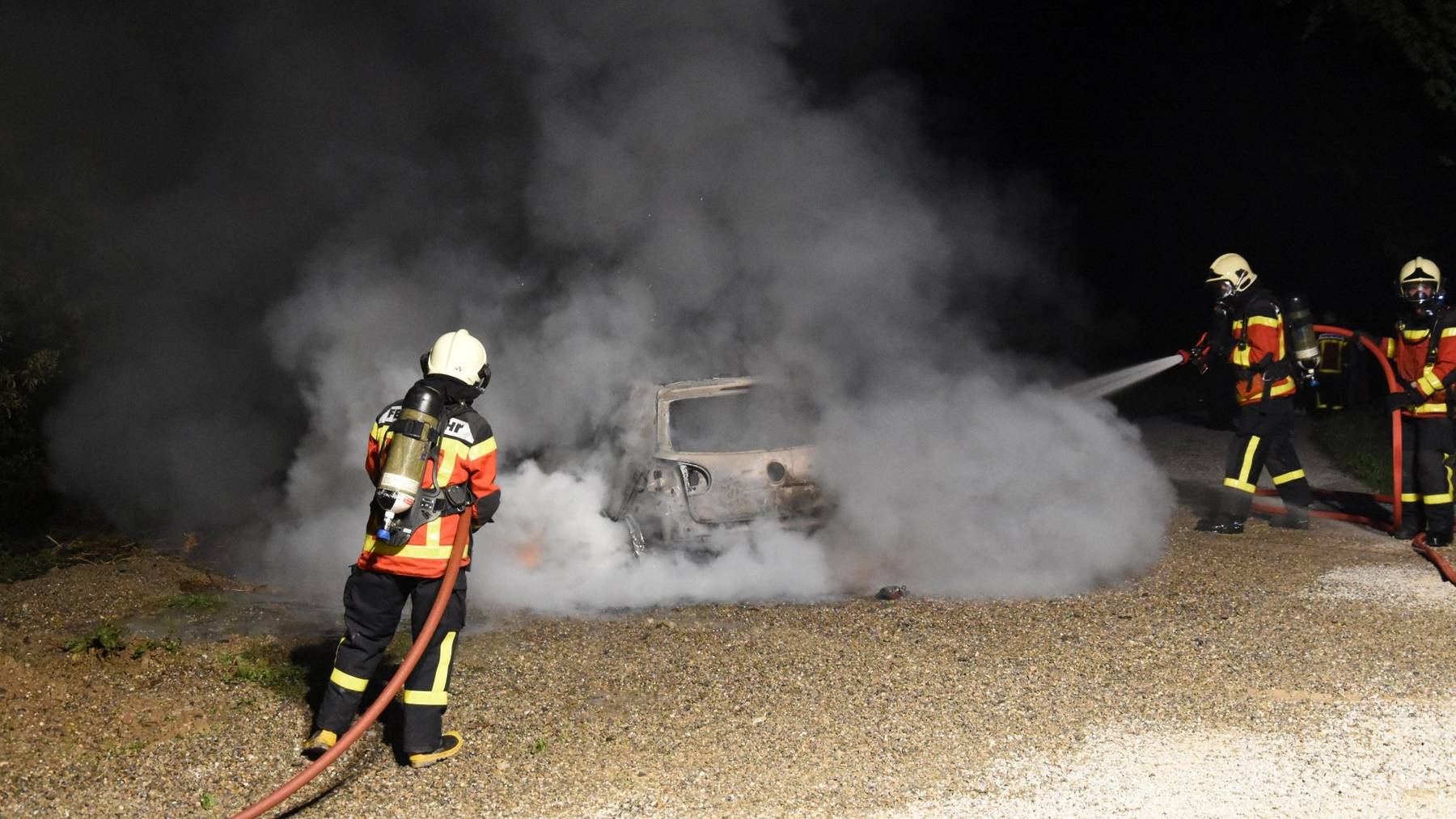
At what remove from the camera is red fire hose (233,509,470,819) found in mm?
3894

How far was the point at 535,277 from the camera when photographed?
8430mm

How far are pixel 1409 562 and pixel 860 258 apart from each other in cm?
412

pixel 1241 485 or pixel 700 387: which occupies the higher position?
pixel 700 387

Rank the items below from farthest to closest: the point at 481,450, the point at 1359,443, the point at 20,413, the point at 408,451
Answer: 1. the point at 1359,443
2. the point at 20,413
3. the point at 481,450
4. the point at 408,451

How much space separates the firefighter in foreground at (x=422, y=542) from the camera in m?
4.29

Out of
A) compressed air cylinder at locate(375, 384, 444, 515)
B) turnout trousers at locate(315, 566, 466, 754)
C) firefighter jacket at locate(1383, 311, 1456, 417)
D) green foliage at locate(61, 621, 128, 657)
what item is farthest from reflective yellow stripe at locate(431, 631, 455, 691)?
firefighter jacket at locate(1383, 311, 1456, 417)

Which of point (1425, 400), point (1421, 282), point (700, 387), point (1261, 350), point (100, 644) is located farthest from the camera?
point (1261, 350)

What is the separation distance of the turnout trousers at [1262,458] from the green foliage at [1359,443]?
201cm

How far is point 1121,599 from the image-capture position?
21.1 ft

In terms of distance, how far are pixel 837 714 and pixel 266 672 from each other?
8.64ft

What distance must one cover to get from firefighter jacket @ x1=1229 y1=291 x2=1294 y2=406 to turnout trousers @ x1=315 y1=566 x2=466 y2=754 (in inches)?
245

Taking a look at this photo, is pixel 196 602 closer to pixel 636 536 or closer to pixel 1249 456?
pixel 636 536

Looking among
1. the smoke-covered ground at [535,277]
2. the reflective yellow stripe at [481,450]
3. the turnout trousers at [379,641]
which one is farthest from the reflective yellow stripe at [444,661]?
the smoke-covered ground at [535,277]

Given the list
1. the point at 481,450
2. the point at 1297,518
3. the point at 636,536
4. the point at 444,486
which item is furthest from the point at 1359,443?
the point at 444,486
